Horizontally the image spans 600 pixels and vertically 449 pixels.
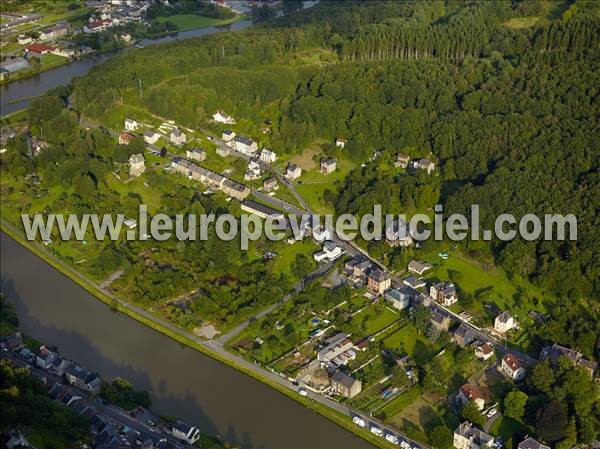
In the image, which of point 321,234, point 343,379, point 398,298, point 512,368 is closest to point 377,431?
point 343,379

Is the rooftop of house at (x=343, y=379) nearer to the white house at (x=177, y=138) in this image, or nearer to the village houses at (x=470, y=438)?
the village houses at (x=470, y=438)

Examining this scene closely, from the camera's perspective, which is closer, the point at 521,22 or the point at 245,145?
the point at 245,145

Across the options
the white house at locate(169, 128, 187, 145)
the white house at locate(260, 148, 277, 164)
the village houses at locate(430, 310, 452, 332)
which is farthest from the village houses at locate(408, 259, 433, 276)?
the white house at locate(169, 128, 187, 145)

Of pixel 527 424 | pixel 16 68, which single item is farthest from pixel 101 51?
pixel 527 424

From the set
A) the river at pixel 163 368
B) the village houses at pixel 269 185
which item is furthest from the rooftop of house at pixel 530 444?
the village houses at pixel 269 185

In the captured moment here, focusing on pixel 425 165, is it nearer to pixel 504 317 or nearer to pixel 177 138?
pixel 504 317
